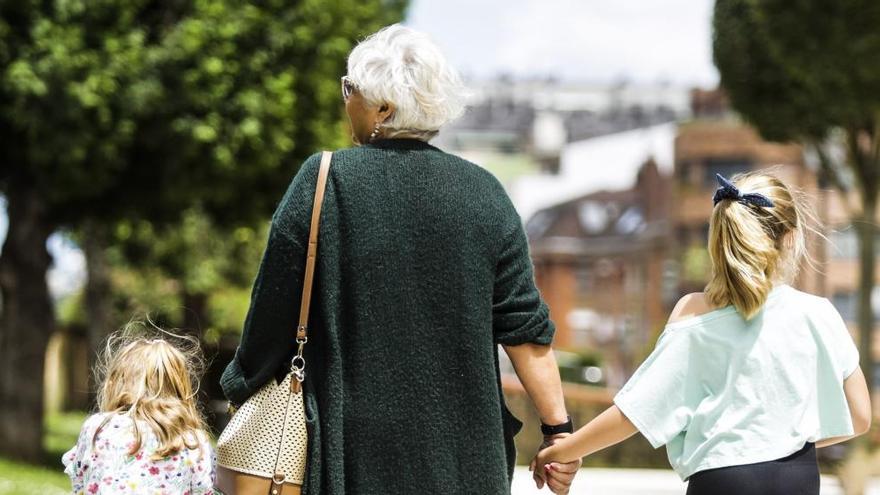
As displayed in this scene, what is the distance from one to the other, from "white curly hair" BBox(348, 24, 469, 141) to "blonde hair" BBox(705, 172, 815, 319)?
2.47 feet

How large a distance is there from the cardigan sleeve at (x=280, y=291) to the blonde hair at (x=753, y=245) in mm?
1059

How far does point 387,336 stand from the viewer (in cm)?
314

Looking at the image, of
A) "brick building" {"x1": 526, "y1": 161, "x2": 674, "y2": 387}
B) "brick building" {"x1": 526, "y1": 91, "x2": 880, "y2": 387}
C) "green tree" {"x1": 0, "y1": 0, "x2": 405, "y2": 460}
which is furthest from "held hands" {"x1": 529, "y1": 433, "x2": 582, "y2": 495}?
"brick building" {"x1": 526, "y1": 161, "x2": 674, "y2": 387}

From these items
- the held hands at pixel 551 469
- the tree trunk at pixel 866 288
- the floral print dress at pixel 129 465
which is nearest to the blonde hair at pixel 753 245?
the held hands at pixel 551 469

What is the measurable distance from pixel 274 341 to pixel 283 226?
0.28 meters

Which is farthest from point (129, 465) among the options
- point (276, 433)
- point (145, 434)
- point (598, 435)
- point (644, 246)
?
point (644, 246)

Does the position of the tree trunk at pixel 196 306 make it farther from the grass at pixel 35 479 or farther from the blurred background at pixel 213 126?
the grass at pixel 35 479

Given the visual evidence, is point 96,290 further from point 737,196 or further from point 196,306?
→ point 737,196

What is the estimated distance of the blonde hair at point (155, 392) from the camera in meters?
3.64

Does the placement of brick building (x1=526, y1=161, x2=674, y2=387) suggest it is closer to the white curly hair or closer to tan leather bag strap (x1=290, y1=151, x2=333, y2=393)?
the white curly hair

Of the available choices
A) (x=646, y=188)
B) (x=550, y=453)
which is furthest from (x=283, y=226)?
(x=646, y=188)

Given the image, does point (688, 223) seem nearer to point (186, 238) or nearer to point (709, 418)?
point (186, 238)

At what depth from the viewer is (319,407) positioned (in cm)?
313

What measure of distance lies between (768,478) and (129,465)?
172 centimetres
